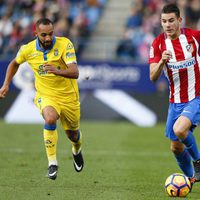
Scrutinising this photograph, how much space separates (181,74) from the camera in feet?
29.9

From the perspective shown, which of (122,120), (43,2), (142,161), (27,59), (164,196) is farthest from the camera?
(43,2)

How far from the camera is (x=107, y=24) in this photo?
77.5 ft

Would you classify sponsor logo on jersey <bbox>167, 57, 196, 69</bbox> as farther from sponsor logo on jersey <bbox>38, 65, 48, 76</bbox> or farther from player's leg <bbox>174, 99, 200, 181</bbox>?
sponsor logo on jersey <bbox>38, 65, 48, 76</bbox>

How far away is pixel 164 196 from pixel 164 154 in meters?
5.09

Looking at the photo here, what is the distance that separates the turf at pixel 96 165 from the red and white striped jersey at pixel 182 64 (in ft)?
4.31

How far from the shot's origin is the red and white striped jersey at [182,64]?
9.09 m

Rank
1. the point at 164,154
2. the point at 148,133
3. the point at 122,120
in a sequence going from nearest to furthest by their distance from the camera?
the point at 164,154
the point at 148,133
the point at 122,120

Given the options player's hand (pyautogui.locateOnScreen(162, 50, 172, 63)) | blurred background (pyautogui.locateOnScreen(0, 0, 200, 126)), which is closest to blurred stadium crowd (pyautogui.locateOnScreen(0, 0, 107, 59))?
blurred background (pyautogui.locateOnScreen(0, 0, 200, 126))

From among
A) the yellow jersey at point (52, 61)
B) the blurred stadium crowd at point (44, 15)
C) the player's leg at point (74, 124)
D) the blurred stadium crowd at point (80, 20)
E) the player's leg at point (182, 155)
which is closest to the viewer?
the player's leg at point (182, 155)

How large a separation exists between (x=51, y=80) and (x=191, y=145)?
2309mm

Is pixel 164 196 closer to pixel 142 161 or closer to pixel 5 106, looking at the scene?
pixel 142 161

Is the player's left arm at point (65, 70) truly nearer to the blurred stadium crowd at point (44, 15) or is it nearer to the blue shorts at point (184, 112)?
the blue shorts at point (184, 112)

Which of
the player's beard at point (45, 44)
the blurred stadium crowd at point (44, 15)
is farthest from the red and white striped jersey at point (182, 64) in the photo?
the blurred stadium crowd at point (44, 15)

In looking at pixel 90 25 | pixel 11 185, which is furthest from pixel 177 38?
pixel 90 25
